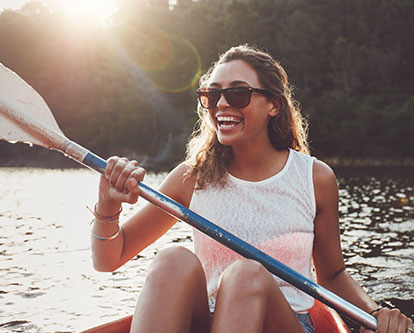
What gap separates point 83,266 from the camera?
6.50 m

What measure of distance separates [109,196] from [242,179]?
0.69 metres

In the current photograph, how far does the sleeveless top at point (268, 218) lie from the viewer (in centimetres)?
229

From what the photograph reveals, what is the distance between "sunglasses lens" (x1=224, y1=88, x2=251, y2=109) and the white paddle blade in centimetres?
86

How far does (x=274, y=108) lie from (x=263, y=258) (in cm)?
88

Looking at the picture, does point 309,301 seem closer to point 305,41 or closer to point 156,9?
point 305,41

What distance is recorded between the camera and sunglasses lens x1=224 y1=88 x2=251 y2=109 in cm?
236

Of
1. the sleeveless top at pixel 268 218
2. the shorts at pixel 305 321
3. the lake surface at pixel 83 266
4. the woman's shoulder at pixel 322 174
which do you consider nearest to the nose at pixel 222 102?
the sleeveless top at pixel 268 218

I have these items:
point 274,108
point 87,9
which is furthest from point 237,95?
point 87,9

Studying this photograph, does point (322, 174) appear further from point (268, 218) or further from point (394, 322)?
point (394, 322)

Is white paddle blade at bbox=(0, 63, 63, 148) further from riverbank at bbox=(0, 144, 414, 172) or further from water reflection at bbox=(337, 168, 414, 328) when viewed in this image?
riverbank at bbox=(0, 144, 414, 172)

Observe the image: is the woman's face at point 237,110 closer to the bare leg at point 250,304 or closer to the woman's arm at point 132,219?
the woman's arm at point 132,219

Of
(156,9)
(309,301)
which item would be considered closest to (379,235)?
(309,301)

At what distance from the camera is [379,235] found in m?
8.77

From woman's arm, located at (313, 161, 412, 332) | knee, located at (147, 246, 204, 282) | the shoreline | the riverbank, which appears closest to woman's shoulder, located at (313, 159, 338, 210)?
woman's arm, located at (313, 161, 412, 332)
